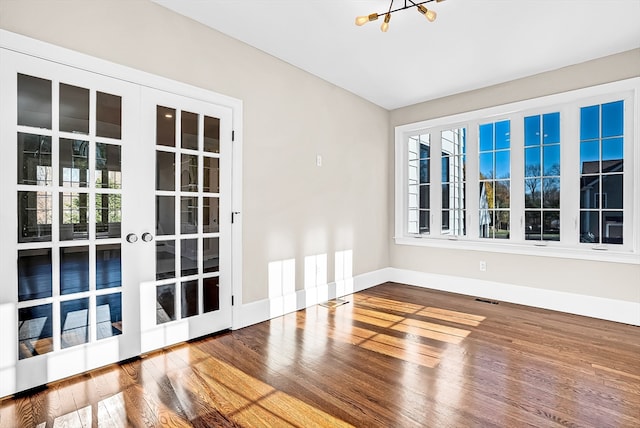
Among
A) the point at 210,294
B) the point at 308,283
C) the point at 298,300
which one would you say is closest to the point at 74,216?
the point at 210,294

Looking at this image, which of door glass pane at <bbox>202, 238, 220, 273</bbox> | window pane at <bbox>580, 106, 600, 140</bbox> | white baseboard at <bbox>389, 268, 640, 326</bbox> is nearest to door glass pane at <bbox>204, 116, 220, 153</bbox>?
door glass pane at <bbox>202, 238, 220, 273</bbox>

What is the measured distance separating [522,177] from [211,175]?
366cm

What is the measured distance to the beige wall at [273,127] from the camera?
238cm

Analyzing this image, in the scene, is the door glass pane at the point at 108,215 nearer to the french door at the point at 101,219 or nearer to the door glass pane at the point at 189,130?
the french door at the point at 101,219

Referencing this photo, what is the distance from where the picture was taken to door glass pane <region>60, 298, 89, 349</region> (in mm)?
2275

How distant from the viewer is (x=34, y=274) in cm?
216

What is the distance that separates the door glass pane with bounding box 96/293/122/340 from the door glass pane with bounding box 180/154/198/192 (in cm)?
98

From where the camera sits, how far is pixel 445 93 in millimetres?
4641

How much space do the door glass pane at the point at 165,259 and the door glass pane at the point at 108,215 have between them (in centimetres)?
34

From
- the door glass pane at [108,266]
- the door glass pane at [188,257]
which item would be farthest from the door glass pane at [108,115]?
the door glass pane at [188,257]

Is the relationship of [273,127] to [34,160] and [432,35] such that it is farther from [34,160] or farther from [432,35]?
[34,160]

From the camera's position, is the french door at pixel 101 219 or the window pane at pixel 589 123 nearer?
the french door at pixel 101 219

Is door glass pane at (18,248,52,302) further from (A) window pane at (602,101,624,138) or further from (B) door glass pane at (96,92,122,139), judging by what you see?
(A) window pane at (602,101,624,138)

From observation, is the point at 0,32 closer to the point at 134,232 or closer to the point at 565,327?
the point at 134,232
